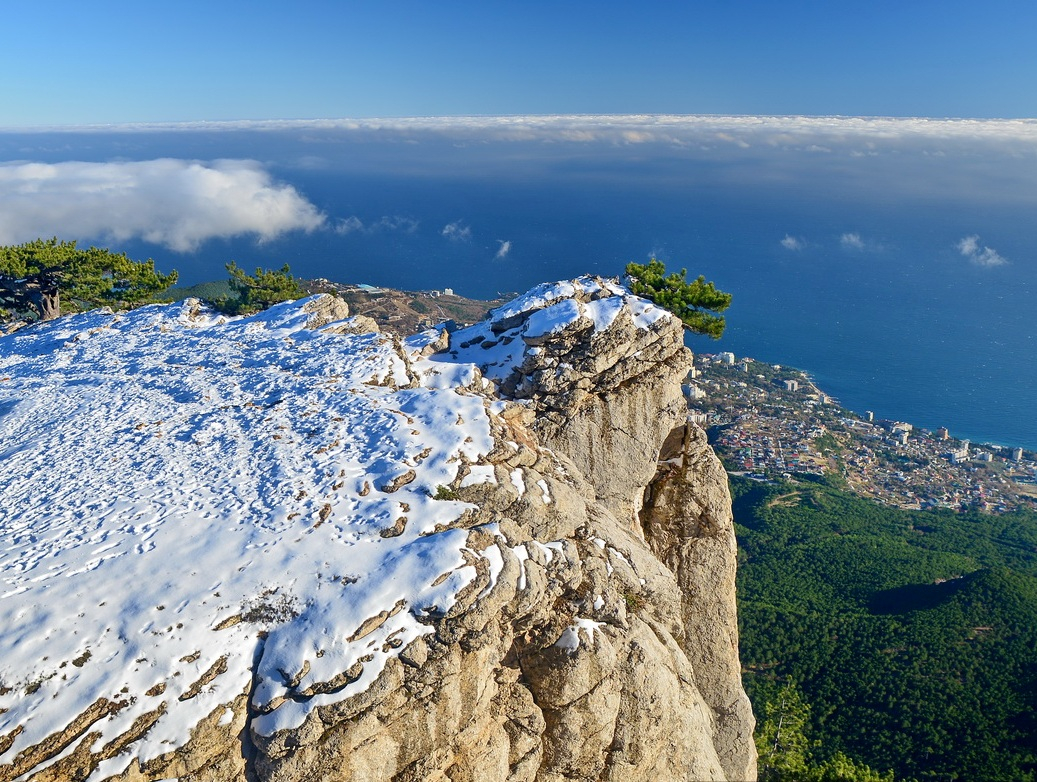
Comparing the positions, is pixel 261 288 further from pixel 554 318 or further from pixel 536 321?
pixel 554 318

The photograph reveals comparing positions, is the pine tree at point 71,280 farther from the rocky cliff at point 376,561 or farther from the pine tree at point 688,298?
the pine tree at point 688,298

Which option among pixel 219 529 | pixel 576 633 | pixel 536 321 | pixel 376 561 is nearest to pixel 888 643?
pixel 536 321

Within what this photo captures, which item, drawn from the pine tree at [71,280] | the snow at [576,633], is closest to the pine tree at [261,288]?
the pine tree at [71,280]

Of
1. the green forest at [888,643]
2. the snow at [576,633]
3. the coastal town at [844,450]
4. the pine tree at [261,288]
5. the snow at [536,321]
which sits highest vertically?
the snow at [536,321]

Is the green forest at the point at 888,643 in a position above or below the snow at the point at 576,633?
below

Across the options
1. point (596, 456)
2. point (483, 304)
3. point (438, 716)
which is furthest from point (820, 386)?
point (438, 716)

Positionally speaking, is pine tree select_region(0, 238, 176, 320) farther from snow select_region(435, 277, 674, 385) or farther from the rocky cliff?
snow select_region(435, 277, 674, 385)

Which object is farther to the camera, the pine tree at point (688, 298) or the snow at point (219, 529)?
the pine tree at point (688, 298)

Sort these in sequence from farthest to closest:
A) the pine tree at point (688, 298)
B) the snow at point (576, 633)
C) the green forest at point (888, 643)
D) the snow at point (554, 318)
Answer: the green forest at point (888, 643)
the pine tree at point (688, 298)
the snow at point (554, 318)
the snow at point (576, 633)
